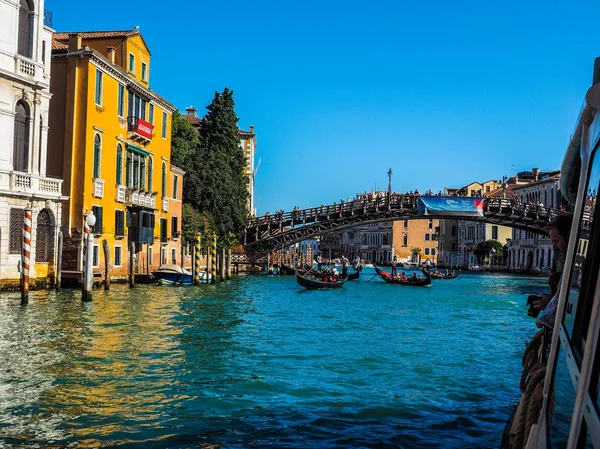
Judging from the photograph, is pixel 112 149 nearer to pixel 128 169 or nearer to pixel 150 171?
pixel 128 169

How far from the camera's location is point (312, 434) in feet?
12.8

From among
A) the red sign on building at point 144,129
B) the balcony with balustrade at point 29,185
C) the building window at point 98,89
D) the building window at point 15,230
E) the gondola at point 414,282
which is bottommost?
the gondola at point 414,282

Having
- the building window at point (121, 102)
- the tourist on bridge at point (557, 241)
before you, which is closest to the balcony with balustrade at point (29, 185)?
the building window at point (121, 102)

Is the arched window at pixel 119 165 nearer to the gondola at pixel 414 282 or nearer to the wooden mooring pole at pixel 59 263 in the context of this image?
the wooden mooring pole at pixel 59 263

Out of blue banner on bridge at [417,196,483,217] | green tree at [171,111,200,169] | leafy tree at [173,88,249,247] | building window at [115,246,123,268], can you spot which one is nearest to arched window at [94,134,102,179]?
building window at [115,246,123,268]

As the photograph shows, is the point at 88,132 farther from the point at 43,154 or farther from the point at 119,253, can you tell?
the point at 119,253

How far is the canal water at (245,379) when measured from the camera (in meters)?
3.90

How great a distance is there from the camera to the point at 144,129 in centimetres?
1703

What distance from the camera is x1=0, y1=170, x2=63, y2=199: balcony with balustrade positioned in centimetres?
1176

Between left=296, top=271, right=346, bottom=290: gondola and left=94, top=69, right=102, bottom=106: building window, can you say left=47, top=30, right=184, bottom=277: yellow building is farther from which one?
left=296, top=271, right=346, bottom=290: gondola

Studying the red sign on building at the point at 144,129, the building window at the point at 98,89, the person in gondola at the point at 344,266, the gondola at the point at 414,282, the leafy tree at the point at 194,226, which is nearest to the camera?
the building window at the point at 98,89

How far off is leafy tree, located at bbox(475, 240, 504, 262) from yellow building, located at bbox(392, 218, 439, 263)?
42.8ft

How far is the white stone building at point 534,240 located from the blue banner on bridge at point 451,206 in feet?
33.7

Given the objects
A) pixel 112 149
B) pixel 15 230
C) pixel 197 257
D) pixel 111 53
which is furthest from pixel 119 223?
pixel 15 230
